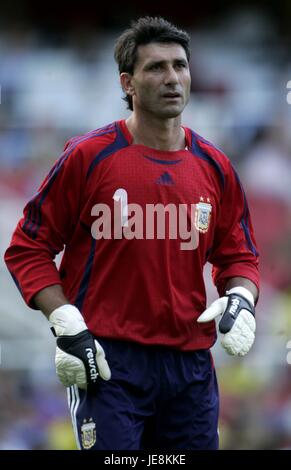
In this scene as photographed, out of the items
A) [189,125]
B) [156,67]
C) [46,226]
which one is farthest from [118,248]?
[189,125]

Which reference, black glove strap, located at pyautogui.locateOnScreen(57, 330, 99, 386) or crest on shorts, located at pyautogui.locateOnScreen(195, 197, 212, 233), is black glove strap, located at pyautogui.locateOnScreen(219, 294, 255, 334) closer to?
crest on shorts, located at pyautogui.locateOnScreen(195, 197, 212, 233)

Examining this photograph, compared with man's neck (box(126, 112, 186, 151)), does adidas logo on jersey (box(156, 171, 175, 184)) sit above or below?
below

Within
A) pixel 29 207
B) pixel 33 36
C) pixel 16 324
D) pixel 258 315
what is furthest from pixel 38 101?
pixel 29 207

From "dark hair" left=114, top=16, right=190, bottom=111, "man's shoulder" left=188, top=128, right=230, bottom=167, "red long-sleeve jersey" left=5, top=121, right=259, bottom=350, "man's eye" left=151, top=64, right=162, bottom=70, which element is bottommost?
"red long-sleeve jersey" left=5, top=121, right=259, bottom=350

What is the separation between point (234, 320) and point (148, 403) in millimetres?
487

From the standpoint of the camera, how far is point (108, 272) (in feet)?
13.5

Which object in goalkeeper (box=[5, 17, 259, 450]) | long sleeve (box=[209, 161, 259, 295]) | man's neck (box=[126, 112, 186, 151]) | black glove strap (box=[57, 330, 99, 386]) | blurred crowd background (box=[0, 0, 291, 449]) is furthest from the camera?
blurred crowd background (box=[0, 0, 291, 449])

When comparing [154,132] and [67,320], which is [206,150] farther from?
[67,320]

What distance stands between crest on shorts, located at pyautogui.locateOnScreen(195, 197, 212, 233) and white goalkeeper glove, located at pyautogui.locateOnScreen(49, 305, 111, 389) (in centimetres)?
64

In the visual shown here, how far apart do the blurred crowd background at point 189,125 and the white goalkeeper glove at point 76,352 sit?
361 cm

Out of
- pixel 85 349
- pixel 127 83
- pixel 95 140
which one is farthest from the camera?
pixel 127 83

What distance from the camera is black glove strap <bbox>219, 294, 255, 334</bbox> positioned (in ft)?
13.5

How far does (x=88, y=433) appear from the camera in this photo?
13.2 feet

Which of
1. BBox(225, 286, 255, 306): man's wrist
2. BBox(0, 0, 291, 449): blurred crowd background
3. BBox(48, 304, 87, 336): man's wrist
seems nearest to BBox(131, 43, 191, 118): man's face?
BBox(225, 286, 255, 306): man's wrist
